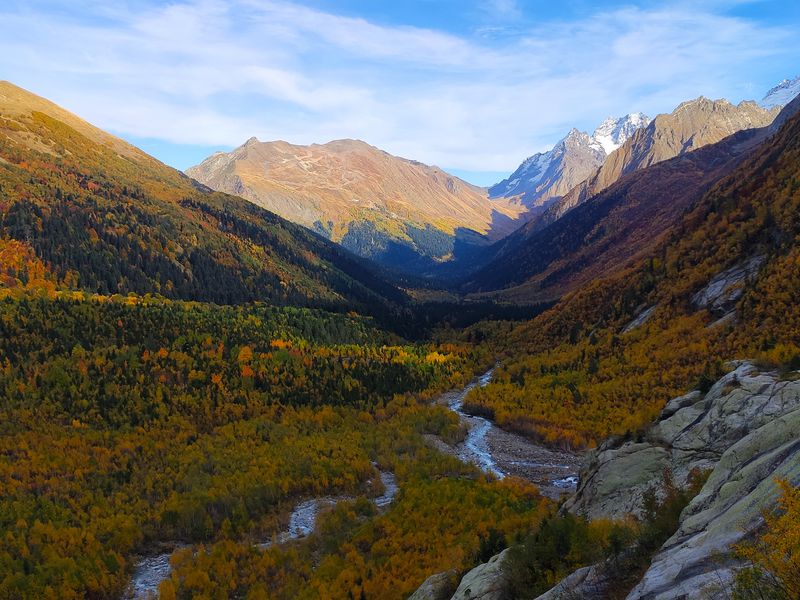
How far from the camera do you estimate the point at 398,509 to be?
5538 cm

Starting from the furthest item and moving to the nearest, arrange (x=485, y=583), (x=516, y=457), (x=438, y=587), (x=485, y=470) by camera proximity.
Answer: (x=516, y=457), (x=485, y=470), (x=438, y=587), (x=485, y=583)

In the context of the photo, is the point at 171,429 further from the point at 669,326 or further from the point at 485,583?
the point at 669,326

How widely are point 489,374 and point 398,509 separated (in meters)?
72.3

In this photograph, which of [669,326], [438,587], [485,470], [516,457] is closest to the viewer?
[438,587]

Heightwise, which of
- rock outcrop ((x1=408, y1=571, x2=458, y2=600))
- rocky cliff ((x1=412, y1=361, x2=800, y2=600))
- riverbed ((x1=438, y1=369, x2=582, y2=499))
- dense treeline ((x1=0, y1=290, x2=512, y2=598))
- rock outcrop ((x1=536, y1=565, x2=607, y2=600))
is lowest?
dense treeline ((x1=0, y1=290, x2=512, y2=598))

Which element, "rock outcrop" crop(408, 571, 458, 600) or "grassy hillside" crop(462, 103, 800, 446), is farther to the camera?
Result: "grassy hillside" crop(462, 103, 800, 446)

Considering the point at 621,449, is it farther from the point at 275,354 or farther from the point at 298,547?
the point at 275,354

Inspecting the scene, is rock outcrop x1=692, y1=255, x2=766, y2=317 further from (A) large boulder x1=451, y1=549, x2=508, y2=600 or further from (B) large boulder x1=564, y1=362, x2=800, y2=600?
(A) large boulder x1=451, y1=549, x2=508, y2=600

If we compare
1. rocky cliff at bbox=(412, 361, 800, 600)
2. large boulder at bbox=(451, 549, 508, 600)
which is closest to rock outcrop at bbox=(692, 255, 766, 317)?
rocky cliff at bbox=(412, 361, 800, 600)

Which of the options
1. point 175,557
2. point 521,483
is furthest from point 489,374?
point 175,557

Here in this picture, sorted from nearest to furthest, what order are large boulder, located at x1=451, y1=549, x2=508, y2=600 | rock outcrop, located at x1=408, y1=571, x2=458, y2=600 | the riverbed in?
large boulder, located at x1=451, y1=549, x2=508, y2=600 → rock outcrop, located at x1=408, y1=571, x2=458, y2=600 → the riverbed

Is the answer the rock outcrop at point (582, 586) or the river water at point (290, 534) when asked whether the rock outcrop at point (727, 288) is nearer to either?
the river water at point (290, 534)

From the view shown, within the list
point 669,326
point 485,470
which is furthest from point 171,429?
point 669,326

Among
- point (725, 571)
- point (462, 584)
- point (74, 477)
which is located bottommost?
point (74, 477)
